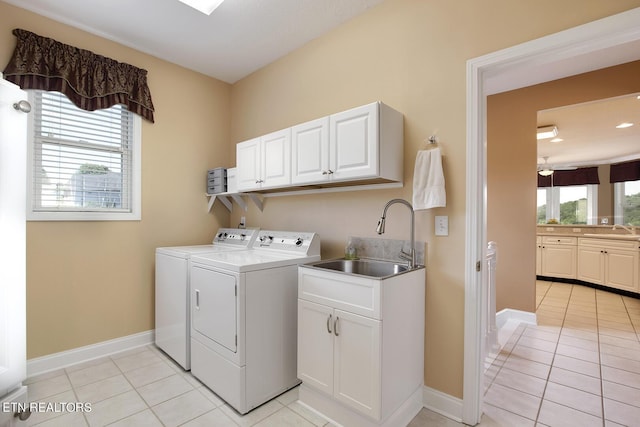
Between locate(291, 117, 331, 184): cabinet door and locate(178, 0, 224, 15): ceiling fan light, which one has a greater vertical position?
locate(178, 0, 224, 15): ceiling fan light

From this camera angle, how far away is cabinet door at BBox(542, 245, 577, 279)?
225 inches

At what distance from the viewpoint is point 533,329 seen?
330 centimetres

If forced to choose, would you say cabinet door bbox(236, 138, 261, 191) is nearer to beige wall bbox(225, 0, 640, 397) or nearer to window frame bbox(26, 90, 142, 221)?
beige wall bbox(225, 0, 640, 397)

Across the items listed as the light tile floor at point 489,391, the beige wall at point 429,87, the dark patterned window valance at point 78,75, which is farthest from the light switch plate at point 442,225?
the dark patterned window valance at point 78,75

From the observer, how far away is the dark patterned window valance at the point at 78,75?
2.25 meters

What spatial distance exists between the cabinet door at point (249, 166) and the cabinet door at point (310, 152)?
45 cm

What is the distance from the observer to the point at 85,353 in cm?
258

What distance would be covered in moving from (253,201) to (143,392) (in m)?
1.87

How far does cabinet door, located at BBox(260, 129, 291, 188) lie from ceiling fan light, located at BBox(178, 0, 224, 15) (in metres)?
0.96

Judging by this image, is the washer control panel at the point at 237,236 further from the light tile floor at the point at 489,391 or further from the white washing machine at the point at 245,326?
the light tile floor at the point at 489,391

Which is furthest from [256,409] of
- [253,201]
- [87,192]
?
[87,192]

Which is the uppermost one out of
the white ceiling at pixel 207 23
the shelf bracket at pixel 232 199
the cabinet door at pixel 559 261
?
the white ceiling at pixel 207 23

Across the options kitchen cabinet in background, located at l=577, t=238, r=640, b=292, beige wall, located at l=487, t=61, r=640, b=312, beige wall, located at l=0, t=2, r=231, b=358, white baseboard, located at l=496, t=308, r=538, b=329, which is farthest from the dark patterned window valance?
kitchen cabinet in background, located at l=577, t=238, r=640, b=292

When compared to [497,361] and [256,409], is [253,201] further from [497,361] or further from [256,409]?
[497,361]
